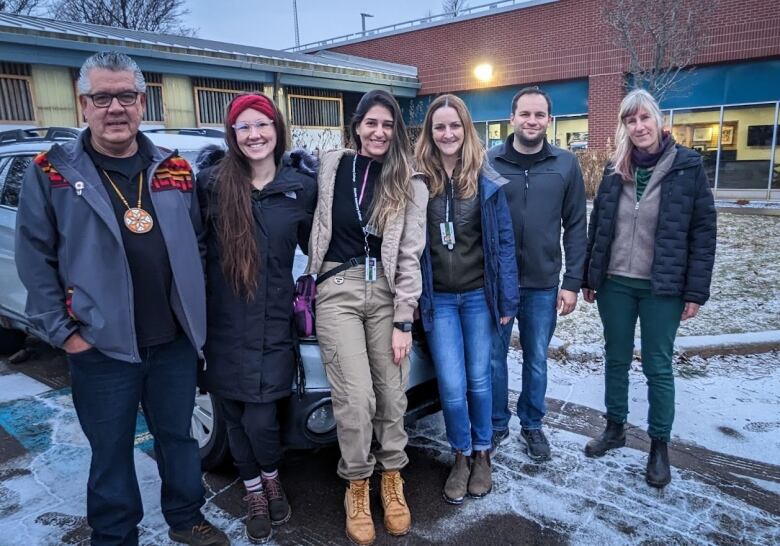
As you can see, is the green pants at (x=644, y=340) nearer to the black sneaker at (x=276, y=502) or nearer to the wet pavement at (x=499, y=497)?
the wet pavement at (x=499, y=497)

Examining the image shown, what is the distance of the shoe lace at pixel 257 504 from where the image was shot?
2762mm

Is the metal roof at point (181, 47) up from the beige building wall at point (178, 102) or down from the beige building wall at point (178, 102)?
up

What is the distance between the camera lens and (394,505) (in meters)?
2.78

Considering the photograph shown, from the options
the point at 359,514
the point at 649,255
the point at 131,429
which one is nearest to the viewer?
the point at 131,429

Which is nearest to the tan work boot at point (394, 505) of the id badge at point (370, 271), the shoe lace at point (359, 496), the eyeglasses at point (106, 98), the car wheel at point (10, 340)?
the shoe lace at point (359, 496)

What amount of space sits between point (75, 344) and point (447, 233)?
1.78 m

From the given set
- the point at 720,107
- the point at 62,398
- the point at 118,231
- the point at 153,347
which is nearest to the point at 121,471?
the point at 153,347

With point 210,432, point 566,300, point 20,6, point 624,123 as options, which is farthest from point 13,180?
point 20,6

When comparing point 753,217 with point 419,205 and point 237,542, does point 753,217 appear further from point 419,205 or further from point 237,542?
point 237,542

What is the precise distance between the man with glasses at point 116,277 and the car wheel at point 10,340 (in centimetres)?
354

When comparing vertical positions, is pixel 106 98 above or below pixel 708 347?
above

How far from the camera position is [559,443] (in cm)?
352

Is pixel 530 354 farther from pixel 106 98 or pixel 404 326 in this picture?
pixel 106 98

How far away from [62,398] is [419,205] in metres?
3.27
